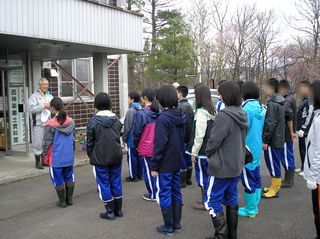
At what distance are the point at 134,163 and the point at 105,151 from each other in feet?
7.86

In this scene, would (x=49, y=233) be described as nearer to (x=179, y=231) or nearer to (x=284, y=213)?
(x=179, y=231)

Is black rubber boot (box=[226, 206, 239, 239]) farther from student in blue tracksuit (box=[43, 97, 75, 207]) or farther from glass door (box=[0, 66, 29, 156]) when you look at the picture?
glass door (box=[0, 66, 29, 156])

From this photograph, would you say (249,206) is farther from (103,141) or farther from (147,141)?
(103,141)

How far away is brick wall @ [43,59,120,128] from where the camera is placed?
13.6 meters

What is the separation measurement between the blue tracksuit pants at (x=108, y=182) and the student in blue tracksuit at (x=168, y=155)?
0.85 metres

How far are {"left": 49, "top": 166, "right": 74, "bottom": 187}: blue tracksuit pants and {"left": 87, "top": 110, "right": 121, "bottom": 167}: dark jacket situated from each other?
2.74 feet

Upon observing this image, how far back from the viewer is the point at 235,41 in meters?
25.0

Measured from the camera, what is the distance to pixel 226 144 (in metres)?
3.86

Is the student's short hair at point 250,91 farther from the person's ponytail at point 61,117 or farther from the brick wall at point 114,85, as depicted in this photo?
the brick wall at point 114,85

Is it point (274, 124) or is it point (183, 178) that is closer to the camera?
point (274, 124)

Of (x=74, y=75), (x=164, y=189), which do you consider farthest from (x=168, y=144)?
(x=74, y=75)

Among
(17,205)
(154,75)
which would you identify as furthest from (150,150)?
(154,75)

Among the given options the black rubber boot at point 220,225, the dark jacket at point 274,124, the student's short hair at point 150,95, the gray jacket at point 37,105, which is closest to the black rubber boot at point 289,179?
the dark jacket at point 274,124

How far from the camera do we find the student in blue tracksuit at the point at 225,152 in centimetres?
383
